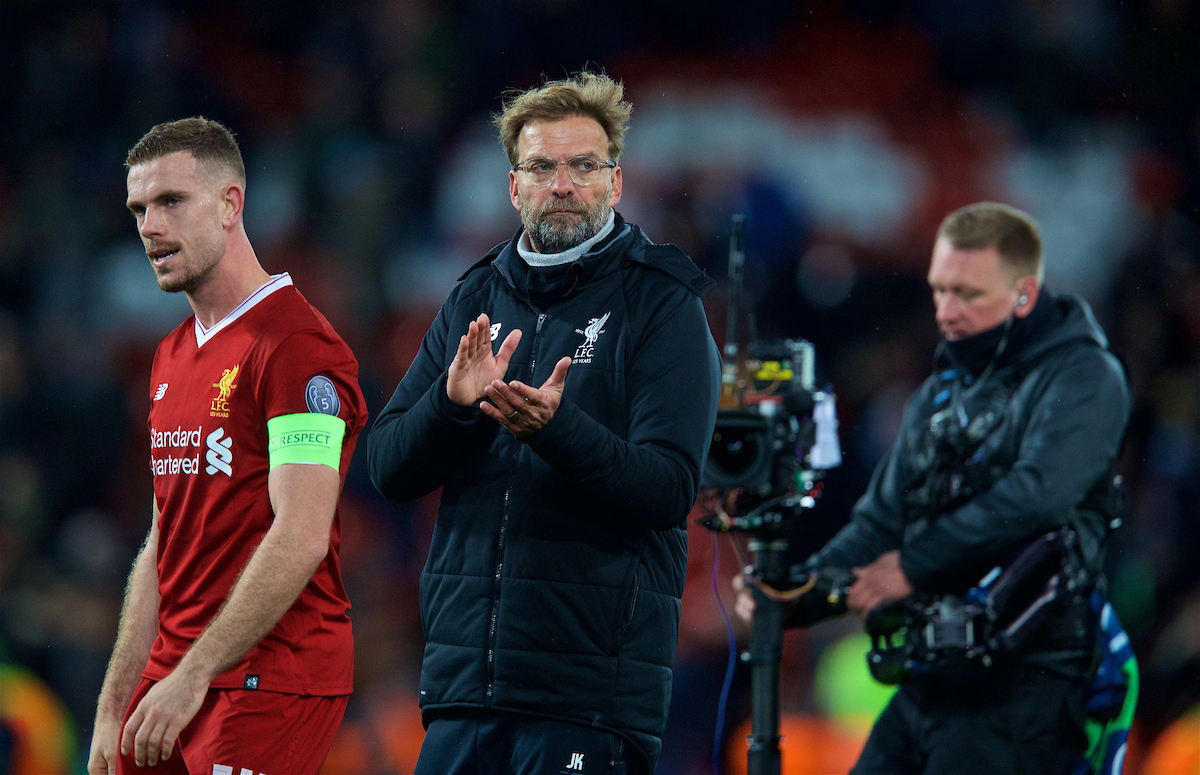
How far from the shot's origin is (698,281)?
2.48m

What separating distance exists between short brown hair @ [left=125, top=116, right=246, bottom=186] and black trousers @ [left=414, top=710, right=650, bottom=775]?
3.96 feet

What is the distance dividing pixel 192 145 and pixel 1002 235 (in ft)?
8.19

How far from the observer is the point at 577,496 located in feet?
7.52

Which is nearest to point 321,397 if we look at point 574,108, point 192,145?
point 192,145

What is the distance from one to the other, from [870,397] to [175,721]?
4.10 meters

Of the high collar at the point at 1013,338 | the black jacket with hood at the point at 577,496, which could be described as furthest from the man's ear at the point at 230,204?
the high collar at the point at 1013,338

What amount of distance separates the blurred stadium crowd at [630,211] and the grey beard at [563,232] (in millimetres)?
3277

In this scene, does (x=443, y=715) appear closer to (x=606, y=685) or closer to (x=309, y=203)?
(x=606, y=685)

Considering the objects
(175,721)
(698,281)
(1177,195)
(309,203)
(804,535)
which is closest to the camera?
(175,721)

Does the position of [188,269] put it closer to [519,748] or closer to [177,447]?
[177,447]

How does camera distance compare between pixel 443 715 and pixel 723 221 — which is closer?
pixel 443 715

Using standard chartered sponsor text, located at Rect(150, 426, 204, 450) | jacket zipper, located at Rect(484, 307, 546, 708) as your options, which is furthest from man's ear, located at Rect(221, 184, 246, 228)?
jacket zipper, located at Rect(484, 307, 546, 708)

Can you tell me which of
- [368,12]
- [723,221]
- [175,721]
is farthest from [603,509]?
[368,12]

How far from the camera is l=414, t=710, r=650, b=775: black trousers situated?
2191mm
